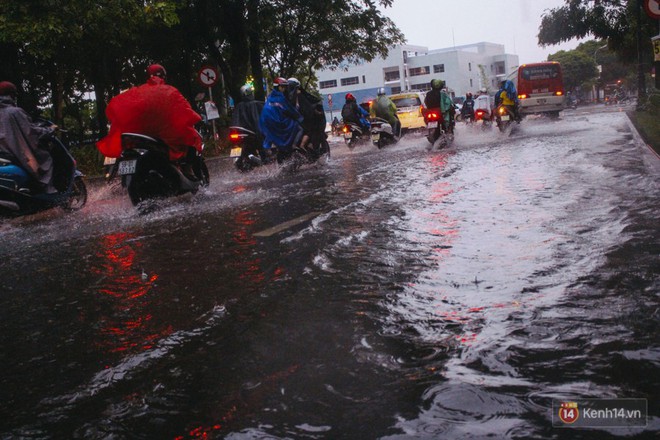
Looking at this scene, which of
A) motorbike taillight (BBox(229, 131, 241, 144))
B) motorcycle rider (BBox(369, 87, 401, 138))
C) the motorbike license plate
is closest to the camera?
the motorbike license plate

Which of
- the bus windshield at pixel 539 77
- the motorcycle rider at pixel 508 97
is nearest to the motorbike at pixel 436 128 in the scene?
the motorcycle rider at pixel 508 97

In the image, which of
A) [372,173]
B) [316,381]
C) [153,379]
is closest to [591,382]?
[316,381]

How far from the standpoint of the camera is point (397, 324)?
128 inches

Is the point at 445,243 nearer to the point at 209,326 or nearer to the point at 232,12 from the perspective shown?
the point at 209,326

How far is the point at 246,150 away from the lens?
13656 mm

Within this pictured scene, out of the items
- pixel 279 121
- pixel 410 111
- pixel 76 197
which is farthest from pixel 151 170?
pixel 410 111

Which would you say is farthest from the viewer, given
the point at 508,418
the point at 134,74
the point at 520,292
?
the point at 134,74

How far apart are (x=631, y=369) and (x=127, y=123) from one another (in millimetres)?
6822

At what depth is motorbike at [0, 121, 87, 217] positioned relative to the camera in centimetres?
812

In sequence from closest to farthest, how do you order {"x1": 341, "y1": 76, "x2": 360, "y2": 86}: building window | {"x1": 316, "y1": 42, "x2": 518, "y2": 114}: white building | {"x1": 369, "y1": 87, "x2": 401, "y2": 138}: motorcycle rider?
{"x1": 369, "y1": 87, "x2": 401, "y2": 138}: motorcycle rider, {"x1": 316, "y1": 42, "x2": 518, "y2": 114}: white building, {"x1": 341, "y1": 76, "x2": 360, "y2": 86}: building window

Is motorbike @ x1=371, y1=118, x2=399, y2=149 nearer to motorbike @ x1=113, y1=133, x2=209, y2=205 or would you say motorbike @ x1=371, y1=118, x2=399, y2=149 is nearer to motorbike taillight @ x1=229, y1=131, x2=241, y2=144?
motorbike taillight @ x1=229, y1=131, x2=241, y2=144

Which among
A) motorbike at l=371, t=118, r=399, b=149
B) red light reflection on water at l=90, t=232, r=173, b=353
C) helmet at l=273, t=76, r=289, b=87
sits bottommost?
red light reflection on water at l=90, t=232, r=173, b=353

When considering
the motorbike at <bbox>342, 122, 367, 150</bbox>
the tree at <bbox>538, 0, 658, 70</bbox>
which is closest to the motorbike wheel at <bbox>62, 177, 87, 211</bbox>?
the motorbike at <bbox>342, 122, 367, 150</bbox>

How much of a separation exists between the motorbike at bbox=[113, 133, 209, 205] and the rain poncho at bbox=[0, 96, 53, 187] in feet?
3.24
